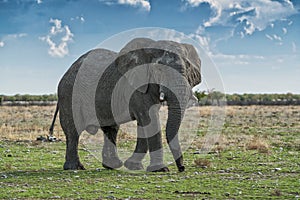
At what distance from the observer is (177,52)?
15.0 metres

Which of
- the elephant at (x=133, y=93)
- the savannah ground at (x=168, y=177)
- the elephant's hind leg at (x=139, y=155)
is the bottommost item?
the savannah ground at (x=168, y=177)

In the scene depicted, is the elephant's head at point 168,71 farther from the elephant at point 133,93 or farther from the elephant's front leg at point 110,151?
the elephant's front leg at point 110,151

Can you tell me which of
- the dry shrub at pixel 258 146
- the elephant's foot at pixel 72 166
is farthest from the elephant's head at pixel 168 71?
the dry shrub at pixel 258 146

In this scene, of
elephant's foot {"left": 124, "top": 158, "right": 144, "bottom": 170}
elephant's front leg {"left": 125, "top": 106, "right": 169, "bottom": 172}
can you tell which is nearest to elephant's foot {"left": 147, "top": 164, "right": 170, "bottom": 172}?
elephant's front leg {"left": 125, "top": 106, "right": 169, "bottom": 172}

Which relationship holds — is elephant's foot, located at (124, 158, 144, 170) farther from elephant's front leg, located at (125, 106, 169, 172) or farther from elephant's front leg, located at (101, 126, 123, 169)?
elephant's front leg, located at (101, 126, 123, 169)

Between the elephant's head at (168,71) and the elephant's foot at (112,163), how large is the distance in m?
2.67

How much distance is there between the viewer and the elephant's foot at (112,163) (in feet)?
55.5

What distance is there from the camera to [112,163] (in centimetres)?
1714

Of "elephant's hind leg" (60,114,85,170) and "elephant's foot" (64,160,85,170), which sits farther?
"elephant's hind leg" (60,114,85,170)

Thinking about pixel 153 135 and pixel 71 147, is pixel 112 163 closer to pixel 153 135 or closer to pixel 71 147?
pixel 71 147

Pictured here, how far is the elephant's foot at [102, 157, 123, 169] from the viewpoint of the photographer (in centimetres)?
1692

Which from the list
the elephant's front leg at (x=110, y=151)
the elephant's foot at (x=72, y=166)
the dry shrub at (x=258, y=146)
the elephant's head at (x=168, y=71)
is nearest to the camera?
the elephant's head at (x=168, y=71)

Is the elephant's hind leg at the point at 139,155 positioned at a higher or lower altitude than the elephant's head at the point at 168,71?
lower

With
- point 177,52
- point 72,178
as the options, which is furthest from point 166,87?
point 72,178
